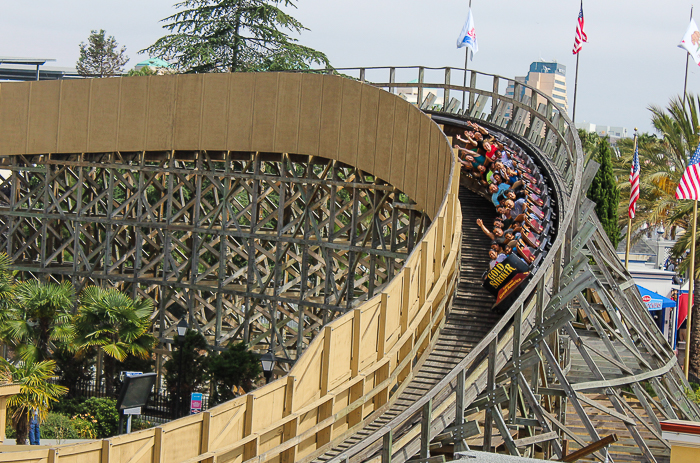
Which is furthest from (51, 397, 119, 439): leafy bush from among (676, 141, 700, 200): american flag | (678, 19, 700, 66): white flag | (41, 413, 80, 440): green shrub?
(678, 19, 700, 66): white flag

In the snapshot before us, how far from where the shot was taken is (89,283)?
2406cm

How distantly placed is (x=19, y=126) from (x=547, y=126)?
533 inches

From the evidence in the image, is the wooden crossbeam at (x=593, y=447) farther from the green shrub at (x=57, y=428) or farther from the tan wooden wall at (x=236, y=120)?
the green shrub at (x=57, y=428)

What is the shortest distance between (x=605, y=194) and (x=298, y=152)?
34.9 feet

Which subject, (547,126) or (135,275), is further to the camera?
(135,275)

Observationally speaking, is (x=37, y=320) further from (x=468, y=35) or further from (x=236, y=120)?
(x=468, y=35)

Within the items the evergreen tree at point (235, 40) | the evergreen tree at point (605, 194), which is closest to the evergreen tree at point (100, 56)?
the evergreen tree at point (235, 40)

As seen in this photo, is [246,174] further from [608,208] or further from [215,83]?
[608,208]

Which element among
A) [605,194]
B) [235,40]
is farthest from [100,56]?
[605,194]

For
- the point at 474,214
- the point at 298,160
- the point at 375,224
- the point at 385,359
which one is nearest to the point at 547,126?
Result: the point at 474,214

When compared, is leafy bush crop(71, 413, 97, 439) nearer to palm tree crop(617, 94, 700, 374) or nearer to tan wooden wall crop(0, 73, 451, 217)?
tan wooden wall crop(0, 73, 451, 217)

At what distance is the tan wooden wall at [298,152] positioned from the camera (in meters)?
10.6

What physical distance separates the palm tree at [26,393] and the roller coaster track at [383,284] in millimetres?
4592

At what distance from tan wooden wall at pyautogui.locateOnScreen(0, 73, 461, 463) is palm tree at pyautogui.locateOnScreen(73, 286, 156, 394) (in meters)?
5.08
